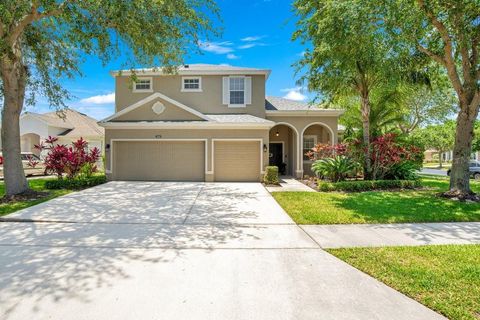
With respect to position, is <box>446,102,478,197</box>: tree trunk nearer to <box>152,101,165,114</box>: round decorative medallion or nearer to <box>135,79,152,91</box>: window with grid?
<box>152,101,165,114</box>: round decorative medallion

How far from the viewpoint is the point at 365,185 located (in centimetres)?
1131

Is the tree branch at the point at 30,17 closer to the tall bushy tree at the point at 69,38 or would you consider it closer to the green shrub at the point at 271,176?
the tall bushy tree at the point at 69,38

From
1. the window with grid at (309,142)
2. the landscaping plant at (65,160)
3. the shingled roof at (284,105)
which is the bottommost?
the landscaping plant at (65,160)

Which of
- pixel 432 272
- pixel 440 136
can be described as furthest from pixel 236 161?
pixel 440 136

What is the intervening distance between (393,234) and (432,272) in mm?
1954

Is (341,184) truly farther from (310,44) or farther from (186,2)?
(186,2)

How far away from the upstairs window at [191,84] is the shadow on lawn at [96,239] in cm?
853

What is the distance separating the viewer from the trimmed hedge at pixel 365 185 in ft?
36.7

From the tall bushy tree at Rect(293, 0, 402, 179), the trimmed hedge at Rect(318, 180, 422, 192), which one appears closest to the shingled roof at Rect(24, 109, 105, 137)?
the tall bushy tree at Rect(293, 0, 402, 179)

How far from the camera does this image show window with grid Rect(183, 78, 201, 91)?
52.9ft

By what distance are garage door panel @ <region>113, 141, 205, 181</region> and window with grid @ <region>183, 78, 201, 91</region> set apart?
3.95 metres

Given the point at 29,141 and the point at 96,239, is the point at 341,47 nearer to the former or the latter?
the point at 96,239

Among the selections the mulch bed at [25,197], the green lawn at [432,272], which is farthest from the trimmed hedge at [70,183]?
the green lawn at [432,272]

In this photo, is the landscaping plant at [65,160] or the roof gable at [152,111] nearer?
the landscaping plant at [65,160]
